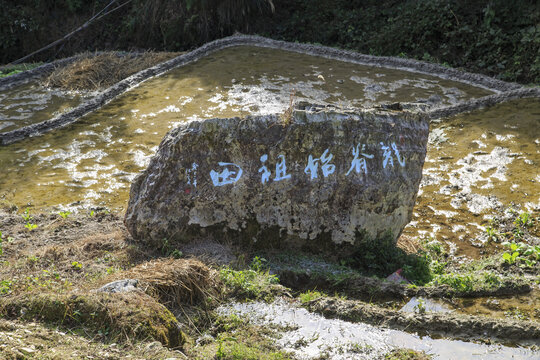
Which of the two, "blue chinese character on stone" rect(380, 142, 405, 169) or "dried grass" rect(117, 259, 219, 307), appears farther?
"blue chinese character on stone" rect(380, 142, 405, 169)

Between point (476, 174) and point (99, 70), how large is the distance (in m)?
8.10

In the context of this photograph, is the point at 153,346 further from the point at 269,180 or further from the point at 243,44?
the point at 243,44

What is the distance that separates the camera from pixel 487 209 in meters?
6.33

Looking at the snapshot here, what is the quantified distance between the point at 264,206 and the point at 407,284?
1.41 meters

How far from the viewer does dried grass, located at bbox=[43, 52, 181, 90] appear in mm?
11281

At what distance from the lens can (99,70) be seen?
11.7m

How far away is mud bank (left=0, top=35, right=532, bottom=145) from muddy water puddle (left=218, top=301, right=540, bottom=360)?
5891 millimetres

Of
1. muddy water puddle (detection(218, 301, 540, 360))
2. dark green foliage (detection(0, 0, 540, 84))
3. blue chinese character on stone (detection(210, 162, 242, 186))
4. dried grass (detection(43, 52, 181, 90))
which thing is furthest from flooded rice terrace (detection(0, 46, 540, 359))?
dark green foliage (detection(0, 0, 540, 84))

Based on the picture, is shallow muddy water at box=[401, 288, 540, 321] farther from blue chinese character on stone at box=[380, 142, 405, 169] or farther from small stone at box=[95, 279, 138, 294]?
small stone at box=[95, 279, 138, 294]

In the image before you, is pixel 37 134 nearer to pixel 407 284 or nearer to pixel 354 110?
pixel 354 110

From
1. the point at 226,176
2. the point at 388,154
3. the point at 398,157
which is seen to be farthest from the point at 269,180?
the point at 398,157

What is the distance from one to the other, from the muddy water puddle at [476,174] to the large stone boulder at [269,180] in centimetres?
137

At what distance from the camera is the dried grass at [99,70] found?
11.3m

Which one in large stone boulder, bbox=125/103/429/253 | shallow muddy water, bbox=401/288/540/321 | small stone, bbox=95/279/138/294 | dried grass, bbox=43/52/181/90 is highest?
dried grass, bbox=43/52/181/90
